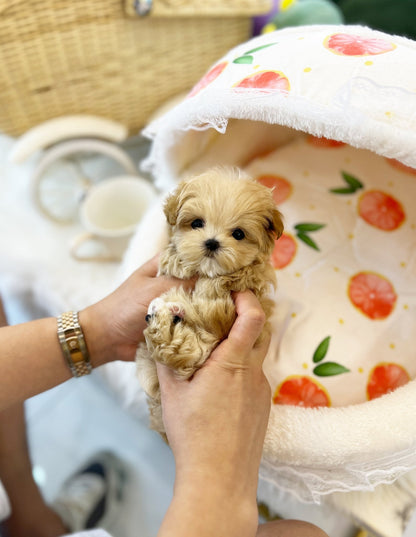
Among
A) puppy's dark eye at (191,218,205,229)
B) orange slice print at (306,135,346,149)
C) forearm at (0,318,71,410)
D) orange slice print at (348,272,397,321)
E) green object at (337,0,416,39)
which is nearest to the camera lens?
puppy's dark eye at (191,218,205,229)

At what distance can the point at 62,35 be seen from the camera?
1273 millimetres

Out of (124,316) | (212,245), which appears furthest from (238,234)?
(124,316)

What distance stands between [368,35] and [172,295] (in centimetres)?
62

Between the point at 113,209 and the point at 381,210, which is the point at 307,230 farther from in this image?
the point at 113,209

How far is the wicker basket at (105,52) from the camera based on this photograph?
1.24 metres

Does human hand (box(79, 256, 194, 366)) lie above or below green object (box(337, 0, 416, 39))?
below

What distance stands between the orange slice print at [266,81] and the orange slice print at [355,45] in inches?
4.4

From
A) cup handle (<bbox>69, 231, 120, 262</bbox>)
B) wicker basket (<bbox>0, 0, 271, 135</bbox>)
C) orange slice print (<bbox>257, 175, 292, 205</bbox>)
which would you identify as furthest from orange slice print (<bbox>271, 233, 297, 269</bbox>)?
wicker basket (<bbox>0, 0, 271, 135</bbox>)

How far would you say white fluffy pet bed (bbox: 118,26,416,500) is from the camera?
29.8 inches

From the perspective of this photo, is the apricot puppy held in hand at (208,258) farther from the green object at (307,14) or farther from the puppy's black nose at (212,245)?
the green object at (307,14)

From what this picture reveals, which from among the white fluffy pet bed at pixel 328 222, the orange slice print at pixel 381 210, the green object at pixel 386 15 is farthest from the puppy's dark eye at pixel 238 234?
the green object at pixel 386 15

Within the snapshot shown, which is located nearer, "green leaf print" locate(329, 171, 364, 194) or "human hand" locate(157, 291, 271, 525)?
"human hand" locate(157, 291, 271, 525)

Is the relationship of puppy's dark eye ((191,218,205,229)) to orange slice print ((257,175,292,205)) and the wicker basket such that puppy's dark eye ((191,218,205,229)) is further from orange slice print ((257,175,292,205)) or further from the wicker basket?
the wicker basket

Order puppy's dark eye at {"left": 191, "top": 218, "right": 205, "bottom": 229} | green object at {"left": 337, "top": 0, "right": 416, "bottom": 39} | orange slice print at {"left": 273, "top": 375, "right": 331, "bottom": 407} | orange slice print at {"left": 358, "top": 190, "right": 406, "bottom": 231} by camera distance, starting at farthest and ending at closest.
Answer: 1. green object at {"left": 337, "top": 0, "right": 416, "bottom": 39}
2. orange slice print at {"left": 358, "top": 190, "right": 406, "bottom": 231}
3. orange slice print at {"left": 273, "top": 375, "right": 331, "bottom": 407}
4. puppy's dark eye at {"left": 191, "top": 218, "right": 205, "bottom": 229}
